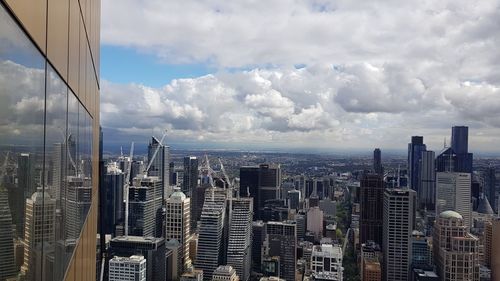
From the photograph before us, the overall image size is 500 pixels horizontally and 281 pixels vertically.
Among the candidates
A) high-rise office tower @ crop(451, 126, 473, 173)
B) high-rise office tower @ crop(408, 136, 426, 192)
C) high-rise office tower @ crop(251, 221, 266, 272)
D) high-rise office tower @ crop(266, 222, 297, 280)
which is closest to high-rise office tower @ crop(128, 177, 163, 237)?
high-rise office tower @ crop(251, 221, 266, 272)

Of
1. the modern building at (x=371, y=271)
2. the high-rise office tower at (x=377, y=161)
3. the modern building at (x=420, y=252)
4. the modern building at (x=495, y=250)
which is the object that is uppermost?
the high-rise office tower at (x=377, y=161)

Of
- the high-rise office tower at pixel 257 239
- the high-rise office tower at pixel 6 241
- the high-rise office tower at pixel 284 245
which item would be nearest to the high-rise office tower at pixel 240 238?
the high-rise office tower at pixel 257 239

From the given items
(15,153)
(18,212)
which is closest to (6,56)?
(15,153)

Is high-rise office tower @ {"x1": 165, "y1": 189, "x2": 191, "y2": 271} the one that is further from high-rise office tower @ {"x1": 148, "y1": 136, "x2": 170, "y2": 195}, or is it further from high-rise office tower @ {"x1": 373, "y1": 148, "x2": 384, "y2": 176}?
high-rise office tower @ {"x1": 373, "y1": 148, "x2": 384, "y2": 176}

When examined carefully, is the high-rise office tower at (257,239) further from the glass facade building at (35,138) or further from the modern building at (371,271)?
the glass facade building at (35,138)

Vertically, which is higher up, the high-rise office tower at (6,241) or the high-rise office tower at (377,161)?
the high-rise office tower at (6,241)
